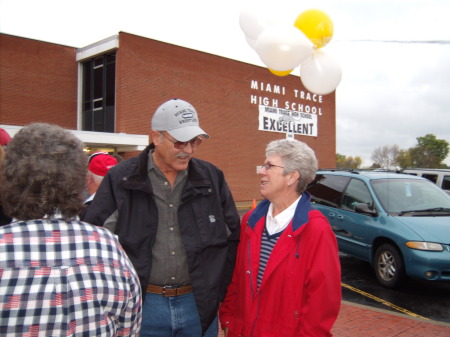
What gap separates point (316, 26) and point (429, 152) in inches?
2351

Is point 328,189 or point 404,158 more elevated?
point 404,158

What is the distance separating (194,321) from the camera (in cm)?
241

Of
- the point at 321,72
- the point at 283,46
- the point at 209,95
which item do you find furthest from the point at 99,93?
the point at 283,46

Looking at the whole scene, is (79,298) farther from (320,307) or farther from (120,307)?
(320,307)

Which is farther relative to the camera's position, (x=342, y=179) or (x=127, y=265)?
(x=342, y=179)

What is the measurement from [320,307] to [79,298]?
1.27 meters

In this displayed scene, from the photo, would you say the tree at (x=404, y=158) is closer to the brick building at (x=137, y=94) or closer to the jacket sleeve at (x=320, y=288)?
the brick building at (x=137, y=94)

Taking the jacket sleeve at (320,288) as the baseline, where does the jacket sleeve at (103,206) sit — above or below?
above

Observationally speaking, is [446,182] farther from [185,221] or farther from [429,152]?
[429,152]

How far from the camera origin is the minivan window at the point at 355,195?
22.7 ft

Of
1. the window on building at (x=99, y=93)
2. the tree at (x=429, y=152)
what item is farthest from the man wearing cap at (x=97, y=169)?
the tree at (x=429, y=152)

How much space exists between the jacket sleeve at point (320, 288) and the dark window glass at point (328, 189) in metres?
5.32

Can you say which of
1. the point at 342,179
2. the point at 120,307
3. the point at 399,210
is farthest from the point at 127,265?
the point at 342,179

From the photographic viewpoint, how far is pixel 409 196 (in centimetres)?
686
